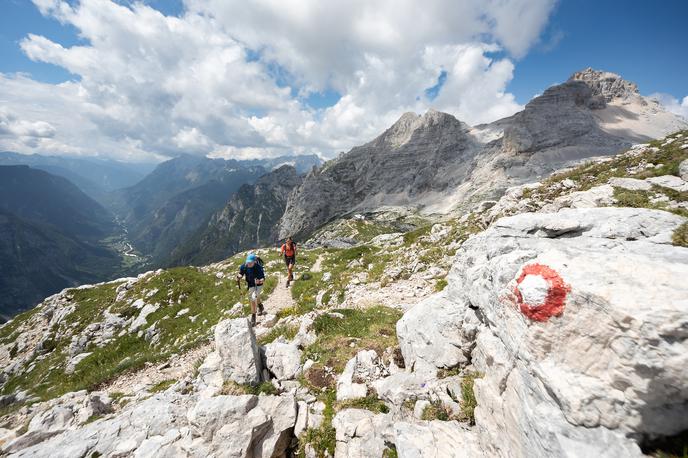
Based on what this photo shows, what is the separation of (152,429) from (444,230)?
26.3m

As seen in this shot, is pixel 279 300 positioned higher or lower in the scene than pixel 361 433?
lower

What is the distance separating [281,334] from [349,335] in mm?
4087

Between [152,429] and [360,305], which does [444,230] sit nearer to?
[360,305]

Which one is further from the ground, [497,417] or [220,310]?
[497,417]

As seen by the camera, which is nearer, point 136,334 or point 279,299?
point 279,299

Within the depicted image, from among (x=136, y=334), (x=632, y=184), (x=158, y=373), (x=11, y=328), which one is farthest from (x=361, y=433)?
(x=11, y=328)

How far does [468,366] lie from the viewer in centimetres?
853

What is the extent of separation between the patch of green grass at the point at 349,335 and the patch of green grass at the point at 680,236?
8891 millimetres

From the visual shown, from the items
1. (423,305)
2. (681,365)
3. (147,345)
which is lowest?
(147,345)

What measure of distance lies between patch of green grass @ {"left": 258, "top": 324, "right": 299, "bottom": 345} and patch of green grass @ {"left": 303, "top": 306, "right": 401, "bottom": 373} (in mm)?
1456

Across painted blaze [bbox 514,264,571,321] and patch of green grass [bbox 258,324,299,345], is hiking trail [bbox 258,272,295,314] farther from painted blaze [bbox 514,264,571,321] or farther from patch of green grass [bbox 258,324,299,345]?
painted blaze [bbox 514,264,571,321]

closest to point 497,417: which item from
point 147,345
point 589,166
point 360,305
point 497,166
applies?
point 360,305

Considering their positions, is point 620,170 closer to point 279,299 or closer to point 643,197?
point 643,197

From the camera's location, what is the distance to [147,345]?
24.7 m
